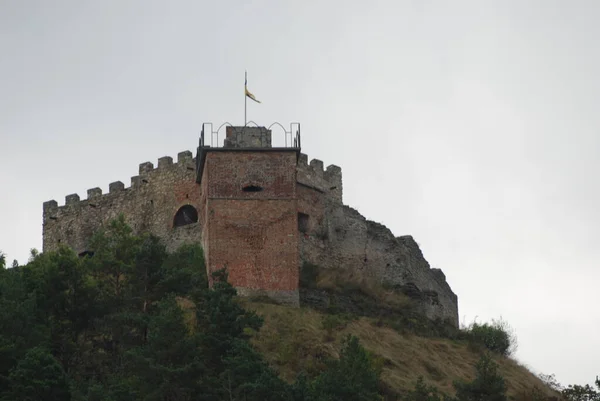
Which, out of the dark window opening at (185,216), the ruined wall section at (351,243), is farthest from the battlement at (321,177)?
the dark window opening at (185,216)

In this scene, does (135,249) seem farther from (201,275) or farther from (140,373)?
(140,373)

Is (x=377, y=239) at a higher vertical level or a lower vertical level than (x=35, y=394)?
higher

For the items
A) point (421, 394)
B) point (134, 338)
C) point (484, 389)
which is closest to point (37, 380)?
point (134, 338)

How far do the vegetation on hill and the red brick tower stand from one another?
3.72 feet

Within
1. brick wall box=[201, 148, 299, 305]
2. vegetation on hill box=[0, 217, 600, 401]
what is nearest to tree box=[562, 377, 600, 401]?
vegetation on hill box=[0, 217, 600, 401]

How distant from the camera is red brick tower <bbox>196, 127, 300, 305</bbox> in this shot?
2114 inches

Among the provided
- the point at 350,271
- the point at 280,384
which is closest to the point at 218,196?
the point at 350,271

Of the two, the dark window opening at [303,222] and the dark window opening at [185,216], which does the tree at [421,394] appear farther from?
the dark window opening at [185,216]

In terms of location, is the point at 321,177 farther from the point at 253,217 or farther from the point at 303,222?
the point at 253,217

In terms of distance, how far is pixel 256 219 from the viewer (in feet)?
178

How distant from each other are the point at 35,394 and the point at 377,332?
14376mm

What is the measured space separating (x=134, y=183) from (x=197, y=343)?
1739cm

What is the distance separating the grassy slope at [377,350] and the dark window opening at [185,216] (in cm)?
761

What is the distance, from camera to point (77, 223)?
62406 millimetres
